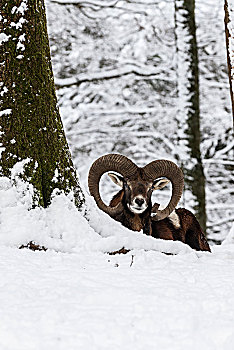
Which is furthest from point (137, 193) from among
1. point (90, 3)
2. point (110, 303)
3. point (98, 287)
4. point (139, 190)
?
point (90, 3)

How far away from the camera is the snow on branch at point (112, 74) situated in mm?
13867

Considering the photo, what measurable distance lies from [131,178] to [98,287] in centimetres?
373

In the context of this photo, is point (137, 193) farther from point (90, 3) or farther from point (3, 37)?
point (90, 3)

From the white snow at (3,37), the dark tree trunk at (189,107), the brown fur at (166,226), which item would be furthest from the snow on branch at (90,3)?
the white snow at (3,37)

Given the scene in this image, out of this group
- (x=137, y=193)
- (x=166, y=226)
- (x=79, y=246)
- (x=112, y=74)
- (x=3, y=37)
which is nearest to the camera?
(x=79, y=246)

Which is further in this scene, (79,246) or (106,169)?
(106,169)

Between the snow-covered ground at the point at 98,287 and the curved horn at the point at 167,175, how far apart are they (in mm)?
1825

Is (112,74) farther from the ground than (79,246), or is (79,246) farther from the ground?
(112,74)

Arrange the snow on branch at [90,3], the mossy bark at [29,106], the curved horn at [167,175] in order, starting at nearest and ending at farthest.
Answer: the mossy bark at [29,106]
the curved horn at [167,175]
the snow on branch at [90,3]

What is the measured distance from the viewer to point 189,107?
11.8 meters

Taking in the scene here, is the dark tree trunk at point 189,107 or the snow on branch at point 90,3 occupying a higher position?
the snow on branch at point 90,3

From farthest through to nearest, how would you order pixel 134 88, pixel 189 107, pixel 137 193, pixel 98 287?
1. pixel 134 88
2. pixel 189 107
3. pixel 137 193
4. pixel 98 287

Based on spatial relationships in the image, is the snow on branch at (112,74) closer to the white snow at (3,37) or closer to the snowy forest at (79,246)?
the snowy forest at (79,246)

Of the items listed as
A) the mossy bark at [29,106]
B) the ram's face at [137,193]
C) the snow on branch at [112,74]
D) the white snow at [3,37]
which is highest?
the snow on branch at [112,74]
